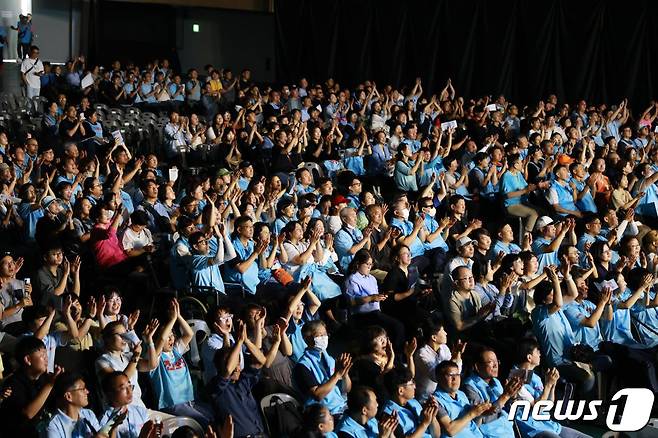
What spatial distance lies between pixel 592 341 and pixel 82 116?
6.68 meters

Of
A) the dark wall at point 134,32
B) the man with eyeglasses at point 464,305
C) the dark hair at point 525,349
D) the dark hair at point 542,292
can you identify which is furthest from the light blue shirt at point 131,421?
the dark wall at point 134,32

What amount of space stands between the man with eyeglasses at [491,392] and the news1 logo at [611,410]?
0.09 metres

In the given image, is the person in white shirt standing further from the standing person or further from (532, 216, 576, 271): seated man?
(532, 216, 576, 271): seated man

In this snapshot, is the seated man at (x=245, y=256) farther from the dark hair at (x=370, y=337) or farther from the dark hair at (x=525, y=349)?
the dark hair at (x=525, y=349)

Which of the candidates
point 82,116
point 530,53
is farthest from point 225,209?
point 530,53

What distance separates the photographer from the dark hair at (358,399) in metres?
5.03

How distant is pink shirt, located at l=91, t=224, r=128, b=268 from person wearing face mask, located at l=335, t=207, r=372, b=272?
1.78 m

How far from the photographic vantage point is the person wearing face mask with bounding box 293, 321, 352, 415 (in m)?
5.48

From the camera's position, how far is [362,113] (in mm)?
13336

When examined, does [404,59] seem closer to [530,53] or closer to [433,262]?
[530,53]

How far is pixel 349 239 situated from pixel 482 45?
9279 mm

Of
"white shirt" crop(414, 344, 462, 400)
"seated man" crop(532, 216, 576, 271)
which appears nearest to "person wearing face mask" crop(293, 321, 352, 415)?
"white shirt" crop(414, 344, 462, 400)

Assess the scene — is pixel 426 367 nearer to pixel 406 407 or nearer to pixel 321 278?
pixel 406 407

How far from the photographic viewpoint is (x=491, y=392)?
575 centimetres
